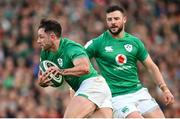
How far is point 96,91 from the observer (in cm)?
1005

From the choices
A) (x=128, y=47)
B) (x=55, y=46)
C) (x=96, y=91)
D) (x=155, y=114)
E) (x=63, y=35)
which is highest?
(x=55, y=46)

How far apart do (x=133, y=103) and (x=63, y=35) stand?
26.4ft

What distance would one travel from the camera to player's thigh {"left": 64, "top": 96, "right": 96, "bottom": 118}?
9.75 metres

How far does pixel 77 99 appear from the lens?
989 cm

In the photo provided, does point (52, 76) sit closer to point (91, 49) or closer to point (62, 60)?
point (62, 60)

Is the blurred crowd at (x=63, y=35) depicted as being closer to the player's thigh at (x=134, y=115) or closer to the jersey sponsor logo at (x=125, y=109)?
the jersey sponsor logo at (x=125, y=109)

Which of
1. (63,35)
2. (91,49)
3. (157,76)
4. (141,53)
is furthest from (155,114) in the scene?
Answer: (63,35)

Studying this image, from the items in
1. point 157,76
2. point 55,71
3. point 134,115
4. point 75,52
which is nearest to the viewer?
point 55,71

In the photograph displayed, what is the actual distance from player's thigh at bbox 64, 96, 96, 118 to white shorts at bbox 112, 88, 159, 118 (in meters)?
1.19

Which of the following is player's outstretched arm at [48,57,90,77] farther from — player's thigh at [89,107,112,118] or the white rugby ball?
player's thigh at [89,107,112,118]

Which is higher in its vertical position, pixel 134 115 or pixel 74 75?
pixel 74 75

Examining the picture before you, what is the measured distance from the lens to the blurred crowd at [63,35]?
17.1 m

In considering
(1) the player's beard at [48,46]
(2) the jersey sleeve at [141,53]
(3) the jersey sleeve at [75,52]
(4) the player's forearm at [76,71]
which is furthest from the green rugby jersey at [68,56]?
(2) the jersey sleeve at [141,53]

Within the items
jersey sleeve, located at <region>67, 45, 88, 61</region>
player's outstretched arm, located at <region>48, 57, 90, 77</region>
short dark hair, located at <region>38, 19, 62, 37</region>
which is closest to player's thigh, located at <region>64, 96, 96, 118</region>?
player's outstretched arm, located at <region>48, 57, 90, 77</region>
